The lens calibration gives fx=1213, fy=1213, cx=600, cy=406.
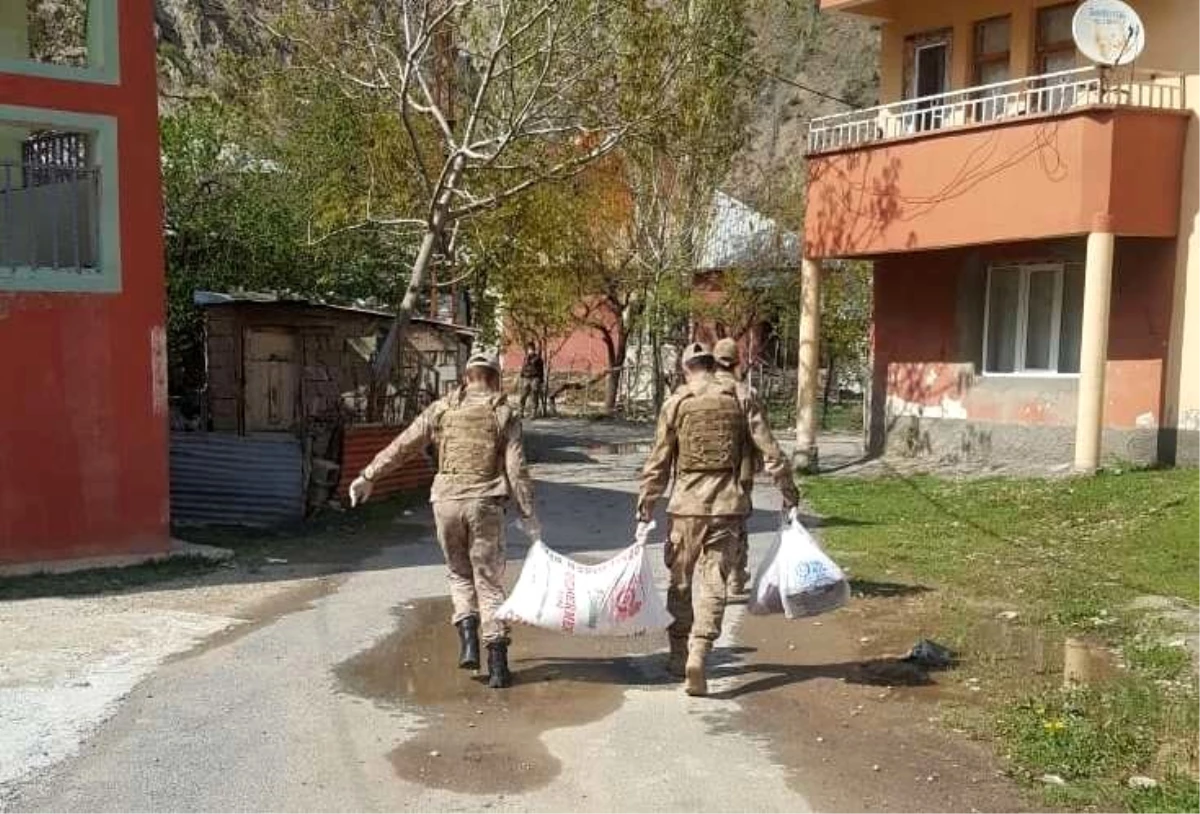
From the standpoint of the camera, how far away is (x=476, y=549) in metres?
6.50

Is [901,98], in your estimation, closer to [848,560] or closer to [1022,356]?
[1022,356]

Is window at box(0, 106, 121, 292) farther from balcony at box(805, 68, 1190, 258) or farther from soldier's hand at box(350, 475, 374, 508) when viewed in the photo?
balcony at box(805, 68, 1190, 258)

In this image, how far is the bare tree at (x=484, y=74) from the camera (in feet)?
50.0

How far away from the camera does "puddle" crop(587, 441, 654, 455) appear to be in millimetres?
21703

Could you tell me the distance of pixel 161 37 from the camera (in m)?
50.4

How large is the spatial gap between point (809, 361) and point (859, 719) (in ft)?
40.0

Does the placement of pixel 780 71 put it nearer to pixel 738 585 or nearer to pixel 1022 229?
pixel 1022 229

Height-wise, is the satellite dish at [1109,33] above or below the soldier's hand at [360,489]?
above

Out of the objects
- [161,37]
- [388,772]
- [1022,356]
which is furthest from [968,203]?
[161,37]

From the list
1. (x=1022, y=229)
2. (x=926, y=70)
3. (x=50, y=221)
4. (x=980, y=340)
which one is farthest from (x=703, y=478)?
(x=926, y=70)

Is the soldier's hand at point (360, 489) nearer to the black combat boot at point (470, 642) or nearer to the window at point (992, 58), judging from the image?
the black combat boot at point (470, 642)

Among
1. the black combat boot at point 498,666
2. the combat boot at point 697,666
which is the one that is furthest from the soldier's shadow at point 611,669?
the combat boot at point 697,666

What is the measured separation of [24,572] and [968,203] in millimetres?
11021

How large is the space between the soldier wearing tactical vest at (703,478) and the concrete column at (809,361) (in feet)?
36.6
